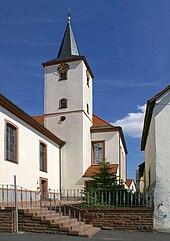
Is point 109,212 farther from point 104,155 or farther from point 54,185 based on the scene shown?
point 104,155

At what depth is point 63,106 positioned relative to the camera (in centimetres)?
3095

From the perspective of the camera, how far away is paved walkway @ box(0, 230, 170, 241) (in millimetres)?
11586

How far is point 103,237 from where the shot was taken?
43.0 feet

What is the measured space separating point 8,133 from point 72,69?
13906mm

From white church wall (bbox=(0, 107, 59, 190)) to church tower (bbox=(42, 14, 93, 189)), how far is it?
3655mm

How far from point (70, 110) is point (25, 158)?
10.4 metres

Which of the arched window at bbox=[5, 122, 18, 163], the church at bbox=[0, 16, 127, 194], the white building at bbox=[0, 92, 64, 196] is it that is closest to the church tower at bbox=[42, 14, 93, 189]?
the church at bbox=[0, 16, 127, 194]

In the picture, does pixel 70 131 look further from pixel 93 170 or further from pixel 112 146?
pixel 112 146

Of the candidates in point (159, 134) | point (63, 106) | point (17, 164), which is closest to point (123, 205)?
point (159, 134)

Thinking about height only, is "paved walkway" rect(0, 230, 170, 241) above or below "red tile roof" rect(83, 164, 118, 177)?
below

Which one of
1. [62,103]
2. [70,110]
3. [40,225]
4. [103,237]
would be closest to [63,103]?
[62,103]

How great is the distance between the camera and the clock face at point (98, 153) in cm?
3180

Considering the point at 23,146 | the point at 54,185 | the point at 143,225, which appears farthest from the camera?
the point at 54,185

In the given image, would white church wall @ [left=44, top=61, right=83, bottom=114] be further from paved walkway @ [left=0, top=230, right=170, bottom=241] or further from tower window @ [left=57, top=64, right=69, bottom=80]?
paved walkway @ [left=0, top=230, right=170, bottom=241]
